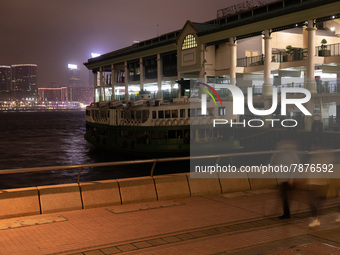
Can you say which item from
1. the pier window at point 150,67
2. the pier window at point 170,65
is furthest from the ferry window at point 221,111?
the pier window at point 150,67

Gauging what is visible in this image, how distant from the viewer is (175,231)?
9.91m

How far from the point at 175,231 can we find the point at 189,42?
202 feet

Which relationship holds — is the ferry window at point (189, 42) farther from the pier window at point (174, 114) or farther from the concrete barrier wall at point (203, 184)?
the concrete barrier wall at point (203, 184)

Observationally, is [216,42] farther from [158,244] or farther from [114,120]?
[158,244]

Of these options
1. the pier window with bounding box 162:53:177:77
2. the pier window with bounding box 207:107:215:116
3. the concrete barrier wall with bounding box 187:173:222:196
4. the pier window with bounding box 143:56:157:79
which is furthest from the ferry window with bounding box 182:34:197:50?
the concrete barrier wall with bounding box 187:173:222:196

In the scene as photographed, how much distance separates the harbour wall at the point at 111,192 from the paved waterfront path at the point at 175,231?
1.05 ft

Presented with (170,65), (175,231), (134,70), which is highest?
(134,70)

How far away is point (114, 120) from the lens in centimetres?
5328

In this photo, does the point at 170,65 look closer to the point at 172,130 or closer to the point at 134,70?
the point at 134,70

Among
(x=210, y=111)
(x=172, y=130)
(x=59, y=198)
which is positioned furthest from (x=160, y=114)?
(x=59, y=198)

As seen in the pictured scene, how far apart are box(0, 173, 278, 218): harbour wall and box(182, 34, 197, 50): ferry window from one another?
180 ft

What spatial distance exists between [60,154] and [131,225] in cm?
4770

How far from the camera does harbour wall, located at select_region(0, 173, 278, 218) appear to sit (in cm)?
1101

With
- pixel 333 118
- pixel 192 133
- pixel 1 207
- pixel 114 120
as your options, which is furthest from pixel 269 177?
pixel 114 120
